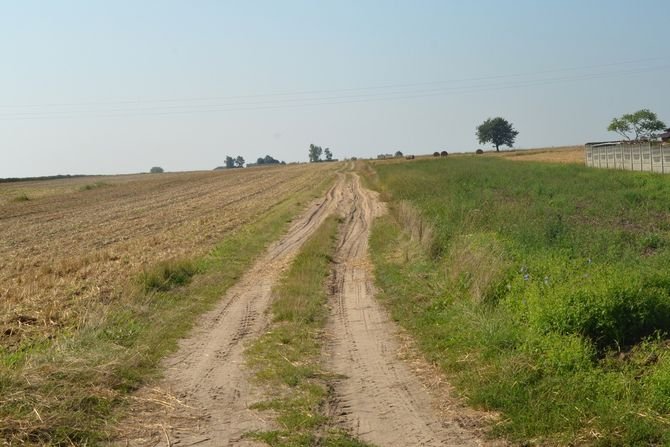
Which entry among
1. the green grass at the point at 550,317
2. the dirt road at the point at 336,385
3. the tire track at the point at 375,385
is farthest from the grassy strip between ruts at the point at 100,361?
the green grass at the point at 550,317

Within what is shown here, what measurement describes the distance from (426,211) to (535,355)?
580 inches

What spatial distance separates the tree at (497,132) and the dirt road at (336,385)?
14366 cm

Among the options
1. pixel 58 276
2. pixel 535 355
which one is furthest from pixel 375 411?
pixel 58 276

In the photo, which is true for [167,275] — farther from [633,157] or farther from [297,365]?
[633,157]

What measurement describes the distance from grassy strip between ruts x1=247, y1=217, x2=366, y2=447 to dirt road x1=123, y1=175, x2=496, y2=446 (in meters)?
0.19

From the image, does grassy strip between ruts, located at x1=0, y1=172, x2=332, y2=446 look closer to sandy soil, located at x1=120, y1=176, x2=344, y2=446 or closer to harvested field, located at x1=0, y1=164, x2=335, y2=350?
sandy soil, located at x1=120, y1=176, x2=344, y2=446

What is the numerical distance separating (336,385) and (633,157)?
4256 centimetres

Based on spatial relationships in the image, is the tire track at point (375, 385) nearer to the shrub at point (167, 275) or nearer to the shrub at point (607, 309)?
the shrub at point (607, 309)

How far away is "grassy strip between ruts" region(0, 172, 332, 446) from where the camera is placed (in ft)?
22.3

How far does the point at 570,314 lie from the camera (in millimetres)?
8820

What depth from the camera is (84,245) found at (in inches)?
929

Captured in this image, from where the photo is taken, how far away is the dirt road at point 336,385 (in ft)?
23.2

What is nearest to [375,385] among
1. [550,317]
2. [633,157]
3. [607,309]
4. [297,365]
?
[297,365]

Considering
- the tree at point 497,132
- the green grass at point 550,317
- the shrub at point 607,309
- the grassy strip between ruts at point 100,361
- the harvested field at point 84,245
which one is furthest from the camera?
the tree at point 497,132
